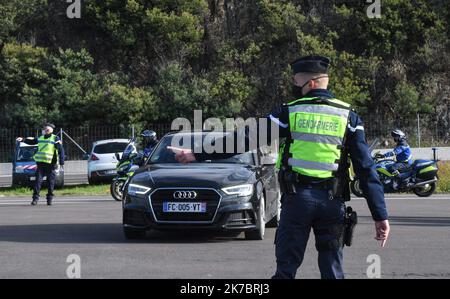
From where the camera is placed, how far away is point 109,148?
27.1 metres

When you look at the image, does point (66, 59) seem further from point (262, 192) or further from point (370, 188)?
point (370, 188)

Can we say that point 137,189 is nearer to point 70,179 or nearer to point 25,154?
point 25,154

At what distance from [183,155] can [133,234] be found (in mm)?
1455

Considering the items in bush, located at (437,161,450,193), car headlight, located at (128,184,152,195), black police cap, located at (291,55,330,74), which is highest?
black police cap, located at (291,55,330,74)

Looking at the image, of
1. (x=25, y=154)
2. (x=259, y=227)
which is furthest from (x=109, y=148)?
(x=259, y=227)

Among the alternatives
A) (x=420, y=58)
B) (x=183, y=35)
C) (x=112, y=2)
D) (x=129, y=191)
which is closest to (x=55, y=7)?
(x=112, y=2)

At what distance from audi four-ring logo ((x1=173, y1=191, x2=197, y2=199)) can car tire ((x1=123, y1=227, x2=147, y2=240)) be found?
786mm

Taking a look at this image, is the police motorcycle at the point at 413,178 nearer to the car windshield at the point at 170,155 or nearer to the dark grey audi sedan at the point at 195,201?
the car windshield at the point at 170,155

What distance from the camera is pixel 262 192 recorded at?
38.5ft

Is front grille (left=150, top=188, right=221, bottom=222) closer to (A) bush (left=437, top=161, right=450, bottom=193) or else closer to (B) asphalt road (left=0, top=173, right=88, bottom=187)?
(A) bush (left=437, top=161, right=450, bottom=193)

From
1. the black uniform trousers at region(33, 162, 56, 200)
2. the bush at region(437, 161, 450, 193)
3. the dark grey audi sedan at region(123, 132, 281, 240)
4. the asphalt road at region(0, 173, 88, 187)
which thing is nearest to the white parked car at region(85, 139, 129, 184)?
the asphalt road at region(0, 173, 88, 187)

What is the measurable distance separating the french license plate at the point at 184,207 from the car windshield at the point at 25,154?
654 inches

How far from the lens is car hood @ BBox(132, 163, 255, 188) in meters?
11.2

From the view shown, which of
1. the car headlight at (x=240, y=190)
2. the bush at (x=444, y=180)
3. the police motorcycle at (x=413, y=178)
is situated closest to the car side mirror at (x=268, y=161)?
the car headlight at (x=240, y=190)
